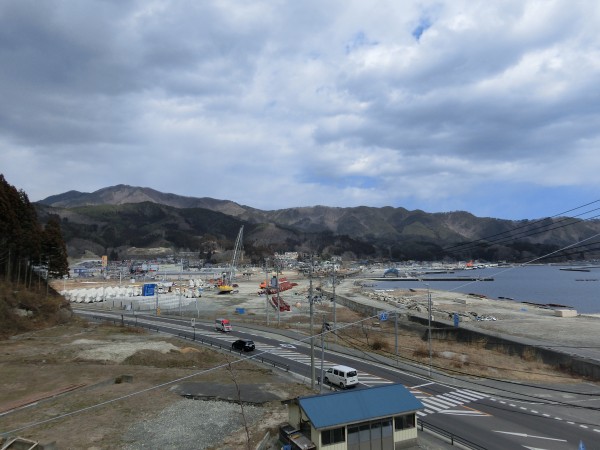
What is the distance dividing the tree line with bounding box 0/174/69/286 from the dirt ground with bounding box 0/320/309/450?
816 inches

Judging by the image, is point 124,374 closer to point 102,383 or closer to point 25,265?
point 102,383

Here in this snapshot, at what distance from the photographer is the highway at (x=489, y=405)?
22.4m

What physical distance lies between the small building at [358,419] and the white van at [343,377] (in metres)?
10.3

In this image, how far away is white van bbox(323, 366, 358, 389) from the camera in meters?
30.7

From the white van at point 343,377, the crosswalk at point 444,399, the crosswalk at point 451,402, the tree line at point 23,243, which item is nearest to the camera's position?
the crosswalk at point 451,402

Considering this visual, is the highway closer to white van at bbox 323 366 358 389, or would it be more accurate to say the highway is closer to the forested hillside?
white van at bbox 323 366 358 389

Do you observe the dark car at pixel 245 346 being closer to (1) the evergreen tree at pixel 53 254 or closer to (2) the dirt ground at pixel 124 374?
(2) the dirt ground at pixel 124 374

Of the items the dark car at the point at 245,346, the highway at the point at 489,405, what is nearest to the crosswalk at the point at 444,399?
the highway at the point at 489,405

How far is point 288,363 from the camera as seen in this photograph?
132 feet

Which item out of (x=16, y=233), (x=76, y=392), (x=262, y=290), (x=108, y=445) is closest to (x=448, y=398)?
(x=108, y=445)

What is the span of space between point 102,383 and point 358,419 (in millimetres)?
22161

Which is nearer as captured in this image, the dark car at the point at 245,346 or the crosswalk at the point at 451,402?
the crosswalk at the point at 451,402

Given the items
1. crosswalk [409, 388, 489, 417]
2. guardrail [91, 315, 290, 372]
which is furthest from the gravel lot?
crosswalk [409, 388, 489, 417]

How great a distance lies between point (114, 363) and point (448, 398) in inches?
1198
